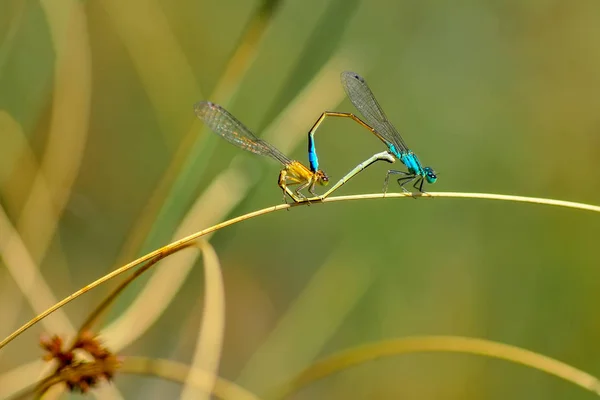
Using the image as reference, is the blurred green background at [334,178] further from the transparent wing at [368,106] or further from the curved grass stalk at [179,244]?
the curved grass stalk at [179,244]

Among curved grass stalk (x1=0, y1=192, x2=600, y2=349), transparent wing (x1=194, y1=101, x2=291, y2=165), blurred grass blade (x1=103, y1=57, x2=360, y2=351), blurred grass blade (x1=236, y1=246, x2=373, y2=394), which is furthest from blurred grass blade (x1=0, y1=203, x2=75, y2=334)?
blurred grass blade (x1=236, y1=246, x2=373, y2=394)

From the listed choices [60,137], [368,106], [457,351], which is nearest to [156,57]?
[60,137]

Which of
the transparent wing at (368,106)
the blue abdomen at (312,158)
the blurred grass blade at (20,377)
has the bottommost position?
the blurred grass blade at (20,377)

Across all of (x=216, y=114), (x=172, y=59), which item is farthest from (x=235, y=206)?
(x=172, y=59)

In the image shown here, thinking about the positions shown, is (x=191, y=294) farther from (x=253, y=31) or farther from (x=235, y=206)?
(x=253, y=31)

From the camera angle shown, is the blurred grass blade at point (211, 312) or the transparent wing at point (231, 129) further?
the transparent wing at point (231, 129)

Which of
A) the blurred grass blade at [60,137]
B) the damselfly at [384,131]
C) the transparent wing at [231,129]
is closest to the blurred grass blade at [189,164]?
the transparent wing at [231,129]

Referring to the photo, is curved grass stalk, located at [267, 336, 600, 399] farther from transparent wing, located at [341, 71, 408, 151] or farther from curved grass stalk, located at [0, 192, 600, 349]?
transparent wing, located at [341, 71, 408, 151]
